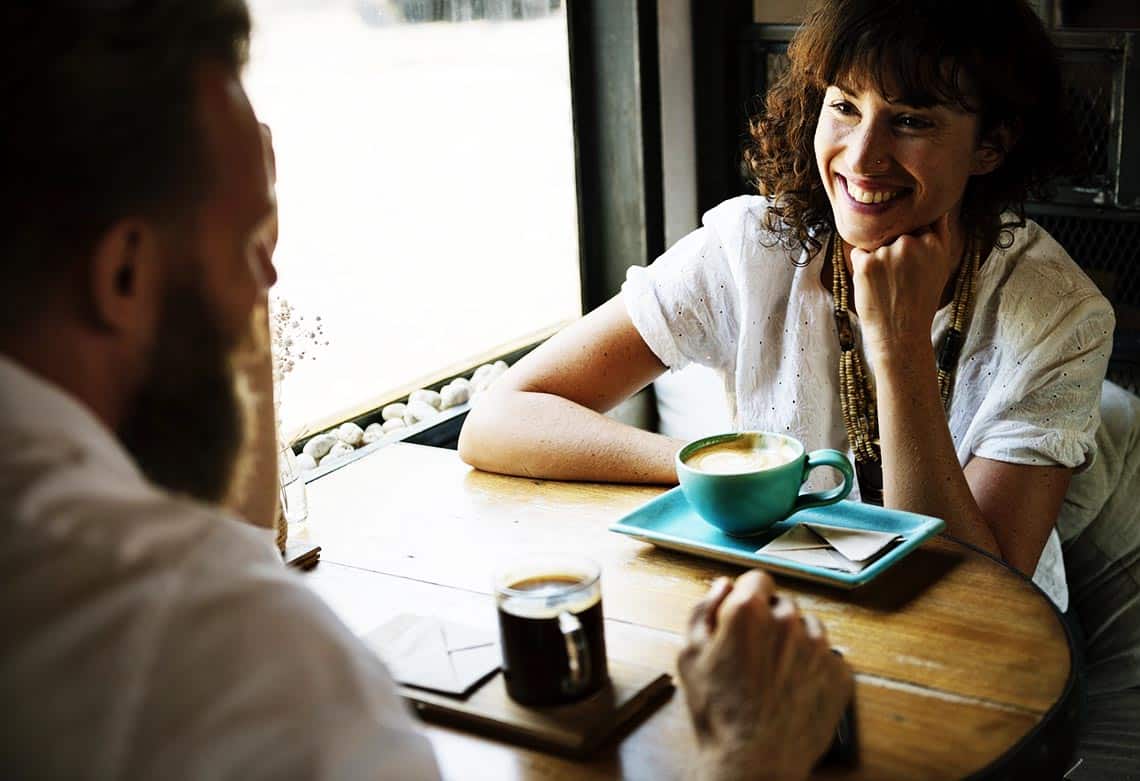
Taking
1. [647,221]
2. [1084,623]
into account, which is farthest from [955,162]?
[647,221]

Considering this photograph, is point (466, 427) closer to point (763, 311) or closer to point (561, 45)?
point (763, 311)

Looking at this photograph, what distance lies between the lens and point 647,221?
2951mm

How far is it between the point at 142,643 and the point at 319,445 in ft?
5.57

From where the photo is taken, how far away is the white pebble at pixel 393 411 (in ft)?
8.24

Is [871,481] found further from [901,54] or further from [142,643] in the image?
[142,643]

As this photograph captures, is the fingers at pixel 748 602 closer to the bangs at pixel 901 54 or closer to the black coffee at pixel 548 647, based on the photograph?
the black coffee at pixel 548 647

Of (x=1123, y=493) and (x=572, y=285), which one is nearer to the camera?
(x=1123, y=493)

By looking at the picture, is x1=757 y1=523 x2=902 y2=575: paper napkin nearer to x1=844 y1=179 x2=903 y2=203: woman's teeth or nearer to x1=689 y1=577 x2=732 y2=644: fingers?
x1=689 y1=577 x2=732 y2=644: fingers

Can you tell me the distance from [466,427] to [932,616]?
30.0 inches

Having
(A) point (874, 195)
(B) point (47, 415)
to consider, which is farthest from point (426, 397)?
(B) point (47, 415)

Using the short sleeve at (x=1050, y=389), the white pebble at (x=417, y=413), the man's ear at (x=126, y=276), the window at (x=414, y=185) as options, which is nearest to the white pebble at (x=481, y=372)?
the window at (x=414, y=185)

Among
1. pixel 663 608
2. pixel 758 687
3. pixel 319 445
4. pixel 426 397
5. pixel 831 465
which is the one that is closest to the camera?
pixel 758 687

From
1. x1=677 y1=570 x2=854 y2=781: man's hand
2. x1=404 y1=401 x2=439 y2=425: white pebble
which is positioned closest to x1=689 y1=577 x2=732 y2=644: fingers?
→ x1=677 y1=570 x2=854 y2=781: man's hand

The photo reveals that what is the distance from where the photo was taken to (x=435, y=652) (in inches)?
47.7
